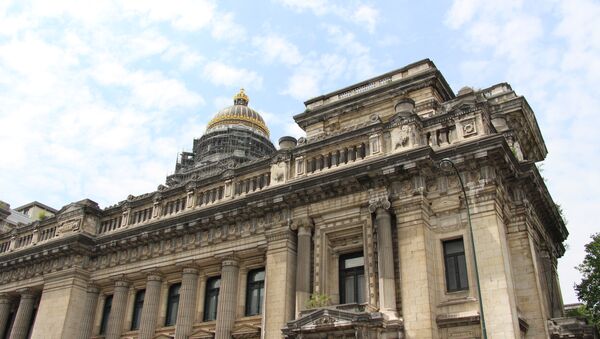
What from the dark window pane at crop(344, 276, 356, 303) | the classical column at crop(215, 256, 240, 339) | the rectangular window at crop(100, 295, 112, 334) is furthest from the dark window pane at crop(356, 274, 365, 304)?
the rectangular window at crop(100, 295, 112, 334)

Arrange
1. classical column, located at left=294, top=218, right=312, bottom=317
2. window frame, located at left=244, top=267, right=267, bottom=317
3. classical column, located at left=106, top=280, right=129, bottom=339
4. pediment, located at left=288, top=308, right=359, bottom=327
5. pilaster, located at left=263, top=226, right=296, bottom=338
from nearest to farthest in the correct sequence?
pediment, located at left=288, top=308, right=359, bottom=327
classical column, located at left=294, top=218, right=312, bottom=317
pilaster, located at left=263, top=226, right=296, bottom=338
window frame, located at left=244, top=267, right=267, bottom=317
classical column, located at left=106, top=280, right=129, bottom=339

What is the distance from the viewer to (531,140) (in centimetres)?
3300

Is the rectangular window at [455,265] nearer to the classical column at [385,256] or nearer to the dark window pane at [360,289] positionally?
the classical column at [385,256]

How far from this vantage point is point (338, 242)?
25.9 meters

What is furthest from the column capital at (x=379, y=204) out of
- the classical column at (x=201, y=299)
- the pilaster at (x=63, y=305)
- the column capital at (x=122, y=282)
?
the pilaster at (x=63, y=305)

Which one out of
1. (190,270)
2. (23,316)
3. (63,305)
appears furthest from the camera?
(23,316)

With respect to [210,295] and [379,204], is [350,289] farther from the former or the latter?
[210,295]

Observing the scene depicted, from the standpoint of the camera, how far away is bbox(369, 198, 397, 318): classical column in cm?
2217

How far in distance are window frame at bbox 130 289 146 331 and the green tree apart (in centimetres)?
2732

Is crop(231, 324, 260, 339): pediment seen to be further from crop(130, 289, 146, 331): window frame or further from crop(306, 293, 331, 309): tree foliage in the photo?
crop(130, 289, 146, 331): window frame

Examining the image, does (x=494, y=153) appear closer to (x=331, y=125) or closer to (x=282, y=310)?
(x=282, y=310)

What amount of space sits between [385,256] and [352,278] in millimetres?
2745

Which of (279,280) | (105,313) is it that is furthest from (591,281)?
(105,313)

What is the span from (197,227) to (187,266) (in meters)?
2.20
